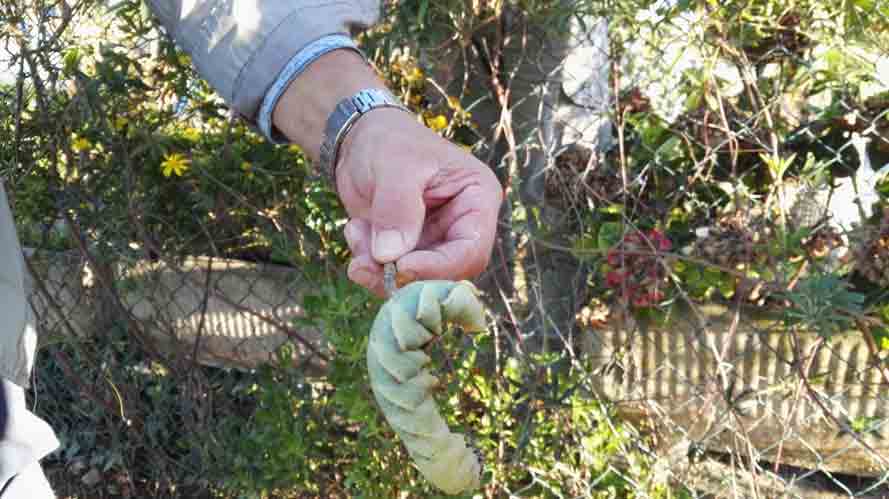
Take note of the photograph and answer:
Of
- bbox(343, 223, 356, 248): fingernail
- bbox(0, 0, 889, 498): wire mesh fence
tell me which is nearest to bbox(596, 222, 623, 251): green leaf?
bbox(0, 0, 889, 498): wire mesh fence

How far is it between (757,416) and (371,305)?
1.04 m

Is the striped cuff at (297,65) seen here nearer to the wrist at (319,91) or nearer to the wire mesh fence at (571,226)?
the wrist at (319,91)

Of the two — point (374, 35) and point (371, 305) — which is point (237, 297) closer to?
point (371, 305)

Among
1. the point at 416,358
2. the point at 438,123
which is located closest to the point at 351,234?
the point at 416,358

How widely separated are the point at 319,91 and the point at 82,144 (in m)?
1.45

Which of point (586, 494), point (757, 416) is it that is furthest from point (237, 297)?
point (757, 416)

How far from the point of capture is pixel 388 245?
0.98 meters

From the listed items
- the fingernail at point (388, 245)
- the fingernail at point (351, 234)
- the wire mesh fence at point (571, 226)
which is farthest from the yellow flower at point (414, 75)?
the fingernail at point (388, 245)

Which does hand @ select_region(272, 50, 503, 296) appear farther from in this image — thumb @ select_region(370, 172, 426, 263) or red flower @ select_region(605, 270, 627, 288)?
red flower @ select_region(605, 270, 627, 288)

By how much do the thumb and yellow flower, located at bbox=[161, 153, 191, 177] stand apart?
1449mm

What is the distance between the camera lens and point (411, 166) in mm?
1050

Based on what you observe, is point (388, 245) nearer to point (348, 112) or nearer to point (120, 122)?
point (348, 112)

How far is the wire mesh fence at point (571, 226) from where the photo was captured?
80.4 inches

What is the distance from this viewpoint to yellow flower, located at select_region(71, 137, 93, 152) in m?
2.41
